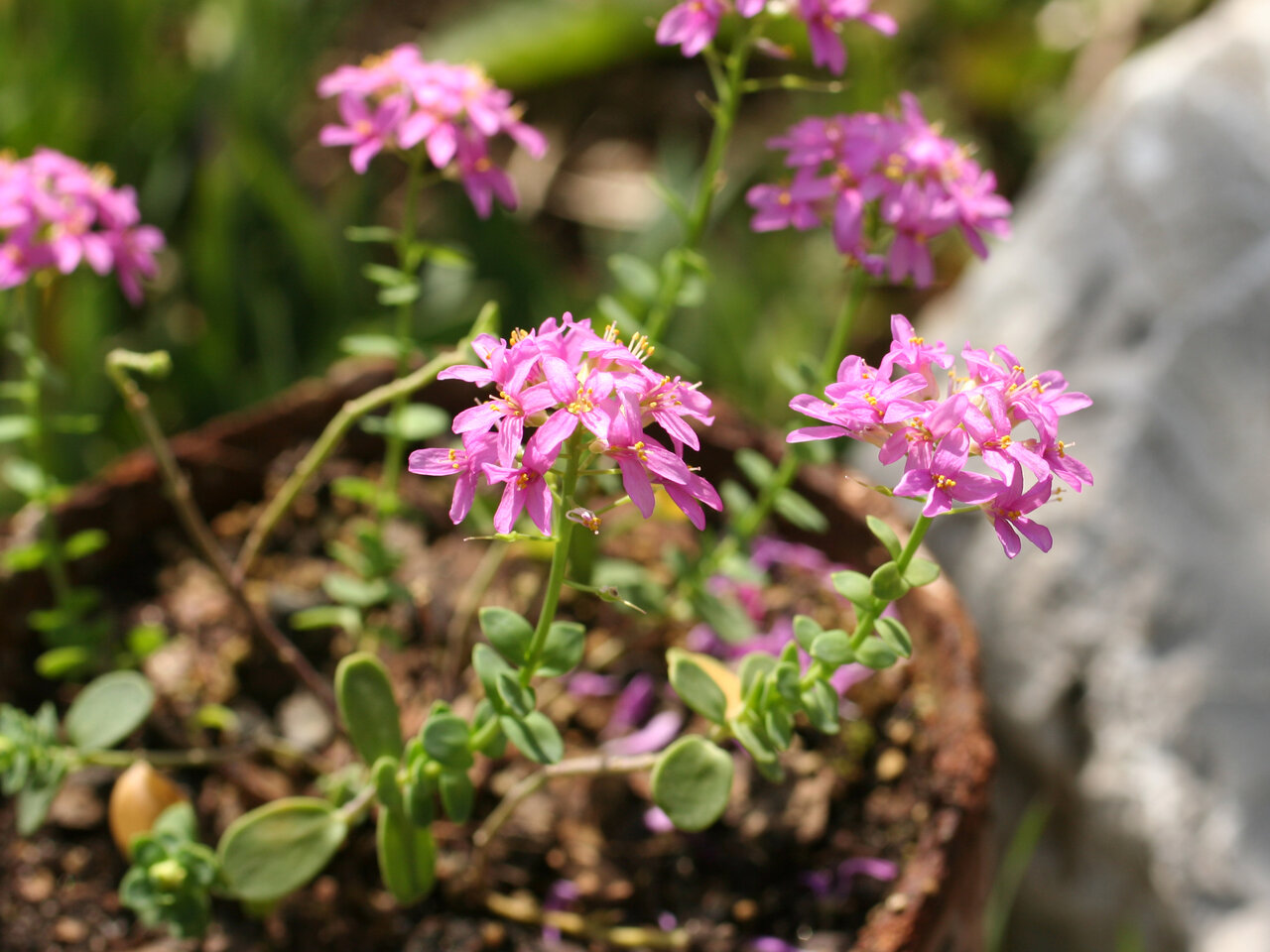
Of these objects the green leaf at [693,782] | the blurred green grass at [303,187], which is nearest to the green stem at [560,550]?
the green leaf at [693,782]

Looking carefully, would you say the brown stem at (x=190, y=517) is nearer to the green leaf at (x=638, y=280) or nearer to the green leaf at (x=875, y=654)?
the green leaf at (x=638, y=280)

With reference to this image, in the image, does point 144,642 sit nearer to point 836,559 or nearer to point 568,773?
point 568,773

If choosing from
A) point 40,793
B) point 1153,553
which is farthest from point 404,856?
point 1153,553

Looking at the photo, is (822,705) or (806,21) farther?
(806,21)

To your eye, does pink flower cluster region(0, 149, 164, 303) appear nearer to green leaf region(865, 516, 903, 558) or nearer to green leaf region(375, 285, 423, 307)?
green leaf region(375, 285, 423, 307)

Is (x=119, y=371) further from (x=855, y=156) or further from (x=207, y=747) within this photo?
(x=855, y=156)

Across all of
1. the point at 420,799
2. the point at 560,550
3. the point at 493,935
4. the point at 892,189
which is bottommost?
the point at 493,935

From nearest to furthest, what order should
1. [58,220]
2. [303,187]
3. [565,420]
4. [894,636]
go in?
[565,420]
[894,636]
[58,220]
[303,187]
